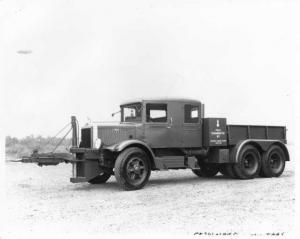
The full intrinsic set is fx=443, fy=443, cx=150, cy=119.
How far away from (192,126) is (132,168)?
2.30 m

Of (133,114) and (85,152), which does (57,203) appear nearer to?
(85,152)

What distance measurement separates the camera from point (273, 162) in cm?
1283

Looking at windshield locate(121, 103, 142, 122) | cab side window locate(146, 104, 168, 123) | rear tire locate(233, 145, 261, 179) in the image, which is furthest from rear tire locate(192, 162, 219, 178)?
windshield locate(121, 103, 142, 122)

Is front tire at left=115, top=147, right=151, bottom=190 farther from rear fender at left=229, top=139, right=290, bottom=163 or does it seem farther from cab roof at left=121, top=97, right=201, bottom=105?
rear fender at left=229, top=139, right=290, bottom=163

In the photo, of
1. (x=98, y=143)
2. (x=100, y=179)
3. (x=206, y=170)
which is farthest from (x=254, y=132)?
(x=98, y=143)

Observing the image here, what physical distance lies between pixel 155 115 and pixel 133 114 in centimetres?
58

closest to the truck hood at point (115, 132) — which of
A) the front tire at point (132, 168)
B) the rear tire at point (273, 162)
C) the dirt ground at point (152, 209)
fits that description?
the front tire at point (132, 168)

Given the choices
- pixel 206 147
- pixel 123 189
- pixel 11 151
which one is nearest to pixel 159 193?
pixel 123 189

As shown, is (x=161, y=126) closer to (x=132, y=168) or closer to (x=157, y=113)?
(x=157, y=113)

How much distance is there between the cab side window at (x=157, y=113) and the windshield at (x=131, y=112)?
0.25 m

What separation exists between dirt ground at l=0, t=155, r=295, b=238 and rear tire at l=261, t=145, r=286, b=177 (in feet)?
3.45

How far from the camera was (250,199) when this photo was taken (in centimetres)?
843

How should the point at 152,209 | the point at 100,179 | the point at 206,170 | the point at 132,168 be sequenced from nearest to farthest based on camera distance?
the point at 152,209
the point at 132,168
the point at 100,179
the point at 206,170

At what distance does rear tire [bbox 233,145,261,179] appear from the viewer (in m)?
12.0
